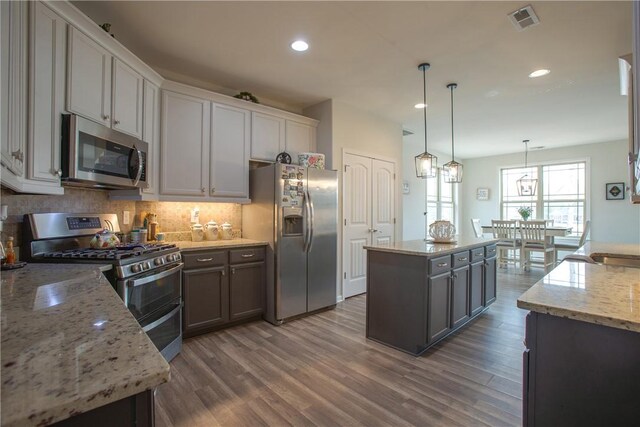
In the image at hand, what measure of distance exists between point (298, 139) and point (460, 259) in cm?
235

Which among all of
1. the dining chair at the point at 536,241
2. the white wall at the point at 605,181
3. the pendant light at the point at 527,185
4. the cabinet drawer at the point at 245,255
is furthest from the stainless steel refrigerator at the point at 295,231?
the white wall at the point at 605,181

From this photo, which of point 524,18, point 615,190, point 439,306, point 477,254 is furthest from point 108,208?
point 615,190

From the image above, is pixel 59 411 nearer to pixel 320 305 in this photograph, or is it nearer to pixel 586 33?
pixel 320 305

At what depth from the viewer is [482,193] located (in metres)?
7.86

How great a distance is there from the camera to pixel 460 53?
2.82 metres

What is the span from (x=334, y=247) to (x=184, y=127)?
2.05 meters

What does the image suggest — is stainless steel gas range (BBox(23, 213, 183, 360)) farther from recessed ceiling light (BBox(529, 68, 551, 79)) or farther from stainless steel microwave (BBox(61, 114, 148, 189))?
recessed ceiling light (BBox(529, 68, 551, 79))

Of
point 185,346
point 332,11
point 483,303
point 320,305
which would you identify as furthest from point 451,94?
point 185,346

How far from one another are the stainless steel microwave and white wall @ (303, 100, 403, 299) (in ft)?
7.02

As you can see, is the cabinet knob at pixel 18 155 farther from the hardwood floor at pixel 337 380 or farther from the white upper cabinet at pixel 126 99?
the hardwood floor at pixel 337 380

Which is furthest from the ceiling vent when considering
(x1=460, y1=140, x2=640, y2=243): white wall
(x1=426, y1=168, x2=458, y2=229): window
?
(x1=460, y1=140, x2=640, y2=243): white wall

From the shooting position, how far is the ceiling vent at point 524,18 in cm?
221

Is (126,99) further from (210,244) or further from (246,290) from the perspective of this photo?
(246,290)

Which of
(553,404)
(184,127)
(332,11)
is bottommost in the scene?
(553,404)
